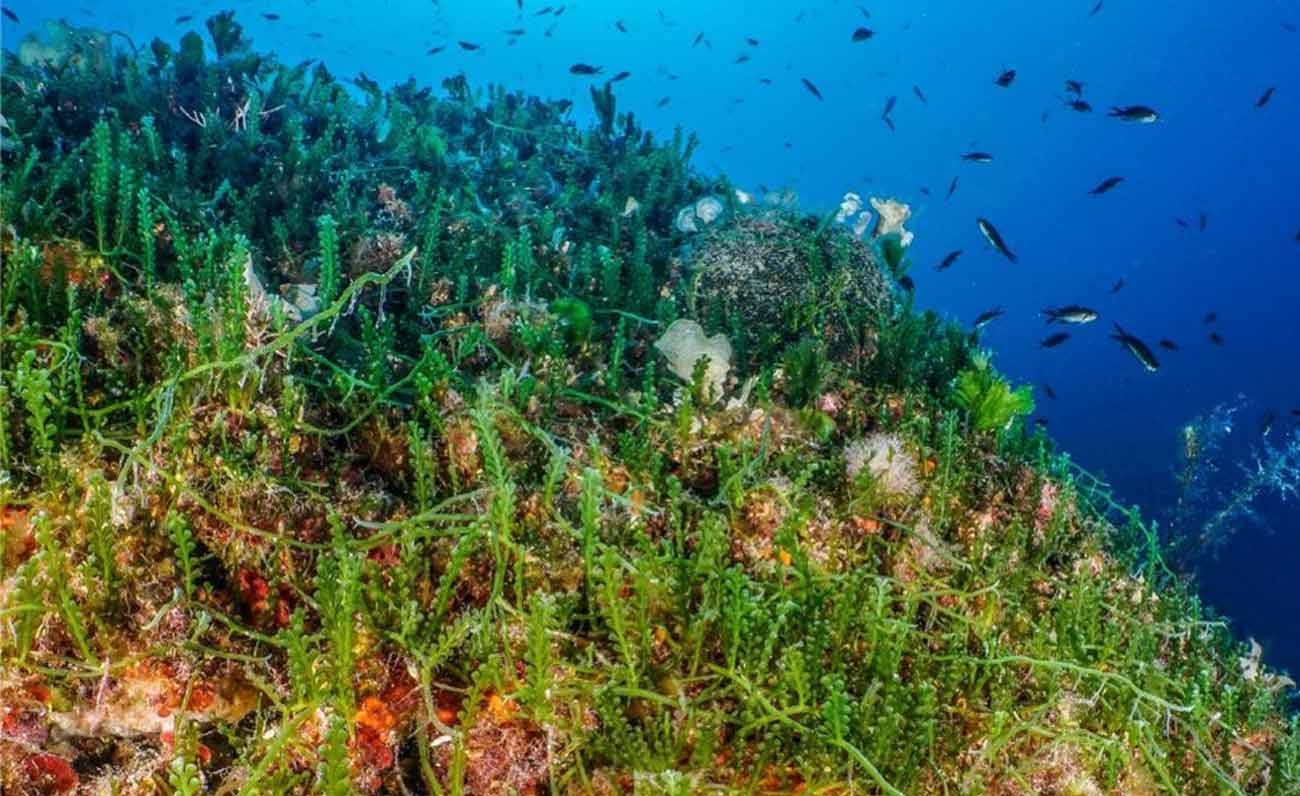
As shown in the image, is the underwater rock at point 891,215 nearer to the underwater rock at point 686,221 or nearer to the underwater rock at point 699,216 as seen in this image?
the underwater rock at point 699,216

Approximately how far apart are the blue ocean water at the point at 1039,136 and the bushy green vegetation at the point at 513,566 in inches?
1821

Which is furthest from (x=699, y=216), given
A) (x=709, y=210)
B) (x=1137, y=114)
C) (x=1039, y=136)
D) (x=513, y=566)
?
(x=1039, y=136)

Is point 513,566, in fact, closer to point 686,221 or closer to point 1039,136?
point 686,221

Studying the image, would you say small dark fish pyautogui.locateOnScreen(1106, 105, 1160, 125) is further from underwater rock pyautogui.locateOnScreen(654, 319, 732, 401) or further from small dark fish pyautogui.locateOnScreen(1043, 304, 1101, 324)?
underwater rock pyautogui.locateOnScreen(654, 319, 732, 401)

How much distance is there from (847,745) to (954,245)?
122 meters

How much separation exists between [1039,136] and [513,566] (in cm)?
15479

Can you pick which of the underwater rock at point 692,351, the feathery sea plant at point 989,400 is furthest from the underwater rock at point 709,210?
the feathery sea plant at point 989,400

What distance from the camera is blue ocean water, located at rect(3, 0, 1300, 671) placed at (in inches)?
2635

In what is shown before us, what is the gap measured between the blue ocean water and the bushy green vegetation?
46.3m

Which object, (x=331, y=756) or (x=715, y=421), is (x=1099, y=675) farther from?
(x=331, y=756)

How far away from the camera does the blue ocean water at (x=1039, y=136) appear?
66.9 meters

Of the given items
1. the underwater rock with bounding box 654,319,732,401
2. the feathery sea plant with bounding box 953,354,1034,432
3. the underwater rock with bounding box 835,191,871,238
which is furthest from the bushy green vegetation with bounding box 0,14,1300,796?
the underwater rock with bounding box 835,191,871,238

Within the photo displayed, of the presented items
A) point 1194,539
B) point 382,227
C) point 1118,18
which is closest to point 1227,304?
point 1118,18

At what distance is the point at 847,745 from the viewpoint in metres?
2.18
